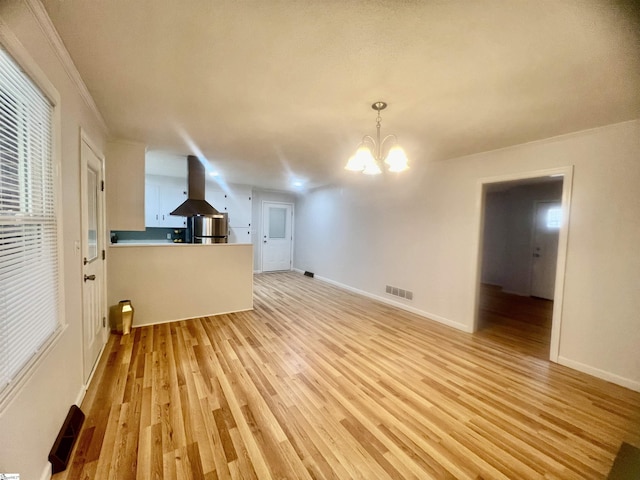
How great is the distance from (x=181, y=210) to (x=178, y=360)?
251 cm

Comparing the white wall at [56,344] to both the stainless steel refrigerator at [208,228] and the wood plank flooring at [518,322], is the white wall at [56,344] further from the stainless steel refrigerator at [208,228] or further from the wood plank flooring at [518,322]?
the wood plank flooring at [518,322]

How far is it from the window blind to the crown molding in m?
0.33

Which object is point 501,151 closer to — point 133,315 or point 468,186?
point 468,186

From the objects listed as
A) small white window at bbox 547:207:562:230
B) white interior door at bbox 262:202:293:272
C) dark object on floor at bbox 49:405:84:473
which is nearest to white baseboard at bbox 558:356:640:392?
small white window at bbox 547:207:562:230

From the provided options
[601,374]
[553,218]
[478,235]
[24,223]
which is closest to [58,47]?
[24,223]

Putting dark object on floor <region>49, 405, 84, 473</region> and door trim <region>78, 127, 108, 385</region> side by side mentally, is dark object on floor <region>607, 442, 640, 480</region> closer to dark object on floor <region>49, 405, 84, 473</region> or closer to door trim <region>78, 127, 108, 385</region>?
dark object on floor <region>49, 405, 84, 473</region>

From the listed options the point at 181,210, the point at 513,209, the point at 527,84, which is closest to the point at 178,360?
the point at 181,210

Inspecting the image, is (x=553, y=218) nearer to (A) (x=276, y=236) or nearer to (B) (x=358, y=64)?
(B) (x=358, y=64)

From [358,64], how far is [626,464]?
2.85 m

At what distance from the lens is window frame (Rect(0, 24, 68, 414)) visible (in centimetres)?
101

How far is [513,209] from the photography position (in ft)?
19.6

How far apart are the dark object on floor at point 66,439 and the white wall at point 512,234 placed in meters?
6.58

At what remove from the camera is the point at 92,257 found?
2428 mm

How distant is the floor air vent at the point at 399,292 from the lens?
4270 millimetres
